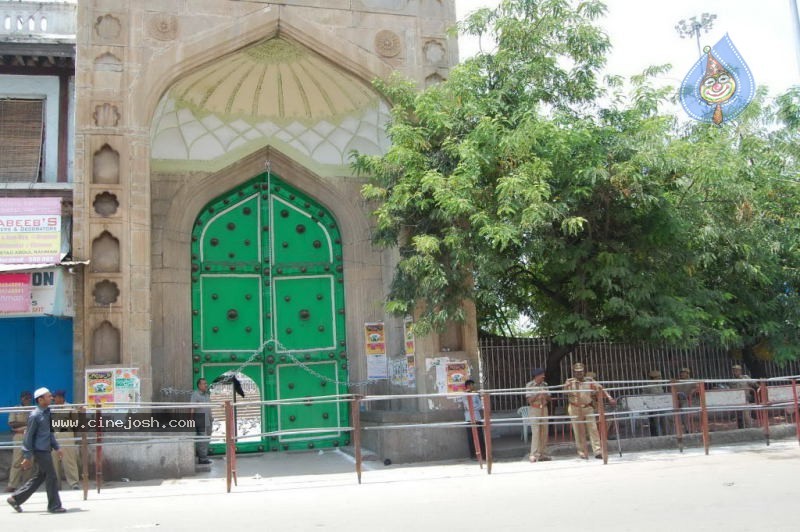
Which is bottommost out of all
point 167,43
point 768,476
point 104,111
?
point 768,476

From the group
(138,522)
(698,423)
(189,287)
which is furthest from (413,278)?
(138,522)

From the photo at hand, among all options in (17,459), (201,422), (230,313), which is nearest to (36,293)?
(17,459)

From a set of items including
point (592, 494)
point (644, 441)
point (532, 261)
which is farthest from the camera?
point (532, 261)

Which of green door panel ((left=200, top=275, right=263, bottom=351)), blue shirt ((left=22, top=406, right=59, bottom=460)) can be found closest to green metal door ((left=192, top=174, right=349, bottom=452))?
green door panel ((left=200, top=275, right=263, bottom=351))

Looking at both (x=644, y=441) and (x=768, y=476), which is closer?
(x=768, y=476)

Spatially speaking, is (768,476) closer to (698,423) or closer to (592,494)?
(592,494)

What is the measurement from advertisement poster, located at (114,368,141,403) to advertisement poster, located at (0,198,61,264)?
1735 millimetres

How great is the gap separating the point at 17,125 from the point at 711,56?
1667 centimetres

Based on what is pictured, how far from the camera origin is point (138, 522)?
24.1 ft

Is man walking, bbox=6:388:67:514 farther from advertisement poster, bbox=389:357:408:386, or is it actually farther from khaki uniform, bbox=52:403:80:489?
advertisement poster, bbox=389:357:408:386

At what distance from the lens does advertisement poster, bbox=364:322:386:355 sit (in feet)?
46.5

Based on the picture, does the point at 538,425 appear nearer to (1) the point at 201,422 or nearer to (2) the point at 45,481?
(1) the point at 201,422

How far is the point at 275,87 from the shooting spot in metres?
14.4

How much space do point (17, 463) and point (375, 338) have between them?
5960 mm
